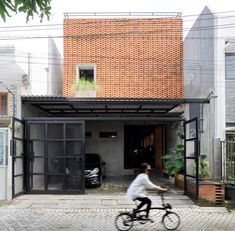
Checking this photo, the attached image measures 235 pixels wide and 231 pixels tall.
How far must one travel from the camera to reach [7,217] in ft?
38.8

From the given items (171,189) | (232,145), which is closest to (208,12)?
(232,145)

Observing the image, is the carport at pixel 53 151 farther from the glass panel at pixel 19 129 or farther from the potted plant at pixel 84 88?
the potted plant at pixel 84 88

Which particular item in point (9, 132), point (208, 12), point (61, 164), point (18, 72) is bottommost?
point (61, 164)

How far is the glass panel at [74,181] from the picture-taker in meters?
15.9

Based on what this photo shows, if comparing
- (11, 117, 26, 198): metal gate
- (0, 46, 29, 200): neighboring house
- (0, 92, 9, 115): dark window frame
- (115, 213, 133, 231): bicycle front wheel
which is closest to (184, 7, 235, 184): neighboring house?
(115, 213, 133, 231): bicycle front wheel

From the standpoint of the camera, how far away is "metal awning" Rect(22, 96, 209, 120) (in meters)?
16.3

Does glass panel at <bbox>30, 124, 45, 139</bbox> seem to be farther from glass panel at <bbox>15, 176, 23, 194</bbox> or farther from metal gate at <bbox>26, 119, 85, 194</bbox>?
glass panel at <bbox>15, 176, 23, 194</bbox>

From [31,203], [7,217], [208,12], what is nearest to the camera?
[7,217]

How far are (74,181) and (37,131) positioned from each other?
7.56 ft

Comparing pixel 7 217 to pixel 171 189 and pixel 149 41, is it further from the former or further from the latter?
pixel 149 41

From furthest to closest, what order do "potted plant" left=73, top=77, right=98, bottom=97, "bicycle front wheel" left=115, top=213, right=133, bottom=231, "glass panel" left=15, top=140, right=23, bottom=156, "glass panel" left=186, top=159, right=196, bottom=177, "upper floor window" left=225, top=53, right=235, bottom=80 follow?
"potted plant" left=73, top=77, right=98, bottom=97
"upper floor window" left=225, top=53, right=235, bottom=80
"glass panel" left=186, top=159, right=196, bottom=177
"glass panel" left=15, top=140, right=23, bottom=156
"bicycle front wheel" left=115, top=213, right=133, bottom=231

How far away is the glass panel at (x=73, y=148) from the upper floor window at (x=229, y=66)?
20.3 ft

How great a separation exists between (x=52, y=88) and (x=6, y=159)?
10150mm

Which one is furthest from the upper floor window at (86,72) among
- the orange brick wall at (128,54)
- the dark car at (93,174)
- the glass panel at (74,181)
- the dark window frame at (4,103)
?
the glass panel at (74,181)
